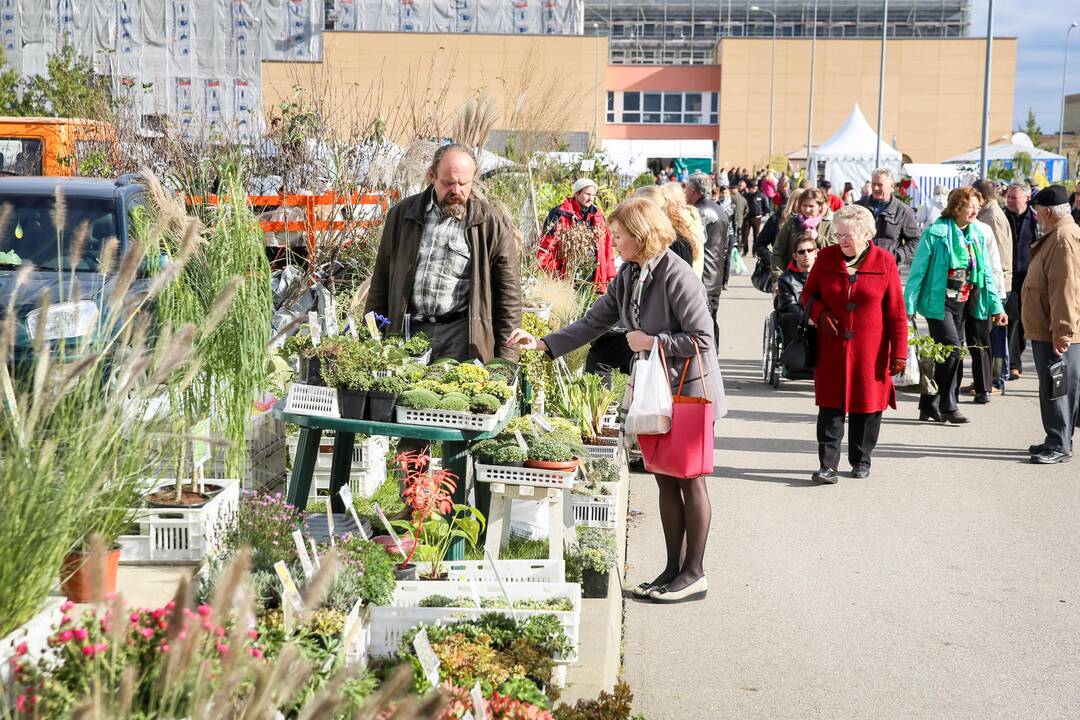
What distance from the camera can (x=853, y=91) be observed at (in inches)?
2844

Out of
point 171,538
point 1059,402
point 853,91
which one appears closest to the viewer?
point 171,538

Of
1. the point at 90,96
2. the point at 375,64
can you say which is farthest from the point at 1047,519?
the point at 375,64

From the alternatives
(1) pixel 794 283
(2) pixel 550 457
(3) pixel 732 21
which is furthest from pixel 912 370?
(3) pixel 732 21

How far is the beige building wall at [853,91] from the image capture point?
7225 cm

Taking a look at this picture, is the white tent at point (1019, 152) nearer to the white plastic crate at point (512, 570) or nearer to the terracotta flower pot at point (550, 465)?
the terracotta flower pot at point (550, 465)

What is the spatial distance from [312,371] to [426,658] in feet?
6.06

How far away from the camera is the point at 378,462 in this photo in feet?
Answer: 22.8

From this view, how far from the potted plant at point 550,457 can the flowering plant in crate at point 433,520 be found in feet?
1.10

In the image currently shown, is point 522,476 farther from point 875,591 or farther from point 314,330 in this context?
point 875,591

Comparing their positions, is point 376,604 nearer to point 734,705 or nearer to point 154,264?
point 734,705

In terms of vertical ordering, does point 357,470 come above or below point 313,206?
below

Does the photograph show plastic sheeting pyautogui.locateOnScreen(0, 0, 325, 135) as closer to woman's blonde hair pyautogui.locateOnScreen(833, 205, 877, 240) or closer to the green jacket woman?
the green jacket woman

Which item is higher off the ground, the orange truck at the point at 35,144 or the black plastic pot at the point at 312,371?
the orange truck at the point at 35,144

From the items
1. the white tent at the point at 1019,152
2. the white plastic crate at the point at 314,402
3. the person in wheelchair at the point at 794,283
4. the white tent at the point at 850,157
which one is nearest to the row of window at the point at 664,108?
the white tent at the point at 1019,152
